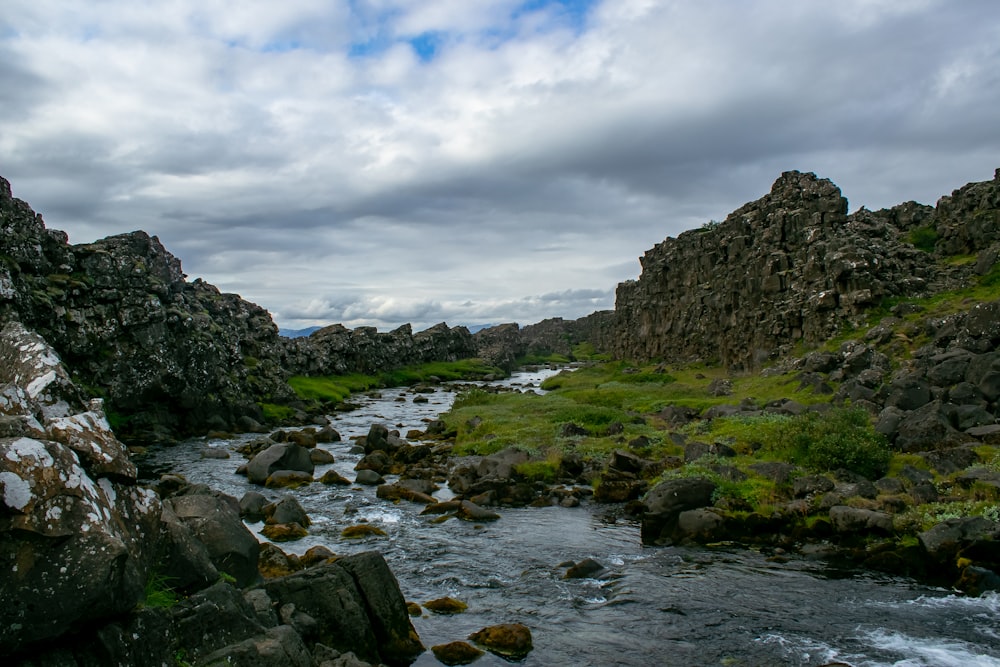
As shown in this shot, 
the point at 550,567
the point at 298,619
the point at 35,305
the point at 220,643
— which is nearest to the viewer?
the point at 220,643

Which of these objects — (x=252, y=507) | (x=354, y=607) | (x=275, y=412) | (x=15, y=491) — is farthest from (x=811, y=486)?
(x=275, y=412)

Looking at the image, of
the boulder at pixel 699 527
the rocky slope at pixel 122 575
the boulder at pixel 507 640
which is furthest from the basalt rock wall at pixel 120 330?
the boulder at pixel 699 527

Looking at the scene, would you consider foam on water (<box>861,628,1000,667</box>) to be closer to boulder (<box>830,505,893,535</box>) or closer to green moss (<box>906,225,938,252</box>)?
boulder (<box>830,505,893,535</box>)

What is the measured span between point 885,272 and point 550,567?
54006mm

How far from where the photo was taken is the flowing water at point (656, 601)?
58.4ft

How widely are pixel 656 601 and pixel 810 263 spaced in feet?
195

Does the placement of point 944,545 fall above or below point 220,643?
below

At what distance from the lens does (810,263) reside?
71.4 meters

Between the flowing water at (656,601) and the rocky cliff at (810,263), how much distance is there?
45622mm

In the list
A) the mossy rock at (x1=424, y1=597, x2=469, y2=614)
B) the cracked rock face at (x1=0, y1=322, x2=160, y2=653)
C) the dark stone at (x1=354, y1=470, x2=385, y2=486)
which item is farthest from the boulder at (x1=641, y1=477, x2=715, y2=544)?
the cracked rock face at (x1=0, y1=322, x2=160, y2=653)

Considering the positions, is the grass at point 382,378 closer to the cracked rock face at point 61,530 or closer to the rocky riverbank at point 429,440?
the rocky riverbank at point 429,440

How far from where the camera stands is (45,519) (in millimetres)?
9773

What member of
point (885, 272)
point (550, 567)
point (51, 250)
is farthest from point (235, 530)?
point (885, 272)

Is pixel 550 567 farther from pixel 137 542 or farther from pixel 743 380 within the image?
pixel 743 380
